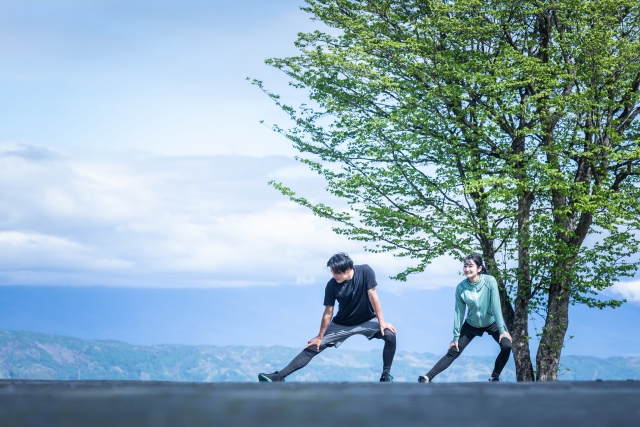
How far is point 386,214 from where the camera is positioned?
61.6 feet

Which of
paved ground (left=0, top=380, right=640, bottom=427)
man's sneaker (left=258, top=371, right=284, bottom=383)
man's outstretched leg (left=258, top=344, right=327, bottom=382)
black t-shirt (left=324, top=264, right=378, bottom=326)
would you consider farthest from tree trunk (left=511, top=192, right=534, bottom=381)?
paved ground (left=0, top=380, right=640, bottom=427)

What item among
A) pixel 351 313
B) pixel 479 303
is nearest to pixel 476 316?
pixel 479 303

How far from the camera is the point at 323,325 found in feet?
33.1

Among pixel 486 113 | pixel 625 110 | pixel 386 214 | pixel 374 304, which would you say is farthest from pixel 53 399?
pixel 625 110

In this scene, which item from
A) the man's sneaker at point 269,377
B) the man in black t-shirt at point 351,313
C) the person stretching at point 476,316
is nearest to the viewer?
the man's sneaker at point 269,377

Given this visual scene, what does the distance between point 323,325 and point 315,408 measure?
642 cm

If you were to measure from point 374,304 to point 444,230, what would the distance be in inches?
360

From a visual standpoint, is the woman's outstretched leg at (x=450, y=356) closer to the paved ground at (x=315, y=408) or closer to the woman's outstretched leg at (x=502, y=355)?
the woman's outstretched leg at (x=502, y=355)

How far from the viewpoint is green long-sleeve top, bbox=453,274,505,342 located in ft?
34.2

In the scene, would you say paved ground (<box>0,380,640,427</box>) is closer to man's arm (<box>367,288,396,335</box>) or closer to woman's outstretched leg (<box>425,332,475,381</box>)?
man's arm (<box>367,288,396,335</box>)

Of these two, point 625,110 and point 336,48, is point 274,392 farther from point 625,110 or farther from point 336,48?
point 625,110

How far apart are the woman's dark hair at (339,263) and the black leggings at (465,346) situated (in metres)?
2.03

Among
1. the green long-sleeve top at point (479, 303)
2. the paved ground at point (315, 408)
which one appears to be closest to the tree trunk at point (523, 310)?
the green long-sleeve top at point (479, 303)

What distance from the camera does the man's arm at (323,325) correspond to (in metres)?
9.94
